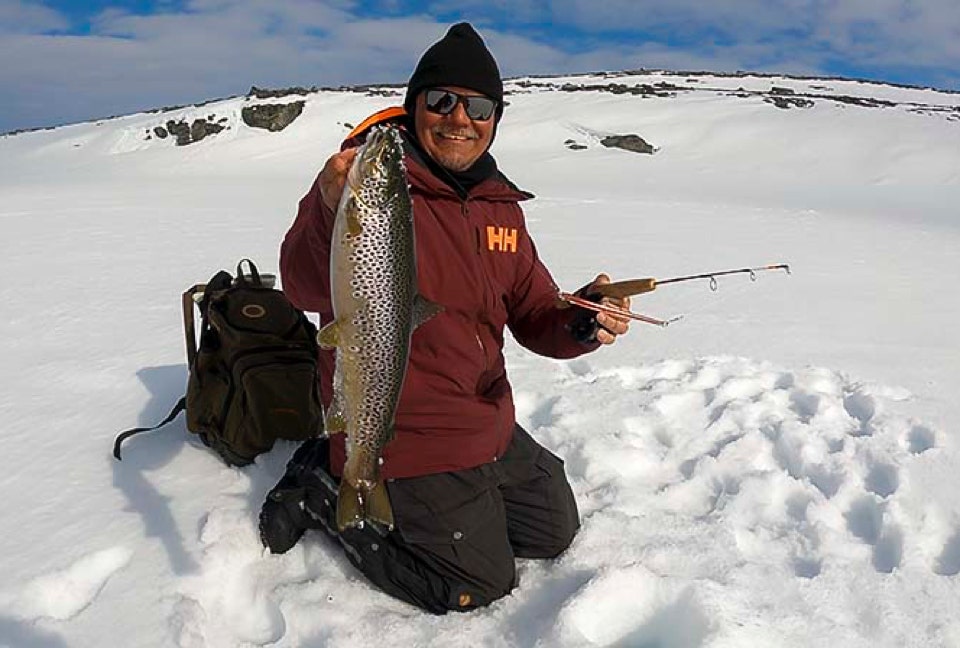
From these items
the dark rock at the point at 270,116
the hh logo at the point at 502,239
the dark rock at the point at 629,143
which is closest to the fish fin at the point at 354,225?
the hh logo at the point at 502,239

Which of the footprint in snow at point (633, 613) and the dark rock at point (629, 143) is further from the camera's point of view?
the dark rock at point (629, 143)

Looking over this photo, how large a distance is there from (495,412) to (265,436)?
3.92ft

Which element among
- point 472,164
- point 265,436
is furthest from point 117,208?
point 472,164

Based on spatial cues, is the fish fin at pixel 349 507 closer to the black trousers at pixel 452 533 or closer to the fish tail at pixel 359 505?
the fish tail at pixel 359 505

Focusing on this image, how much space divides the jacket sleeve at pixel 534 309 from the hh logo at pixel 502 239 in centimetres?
6

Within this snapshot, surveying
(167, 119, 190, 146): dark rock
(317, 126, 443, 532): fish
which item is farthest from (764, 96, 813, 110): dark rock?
(317, 126, 443, 532): fish

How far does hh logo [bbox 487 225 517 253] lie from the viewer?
3.08 metres

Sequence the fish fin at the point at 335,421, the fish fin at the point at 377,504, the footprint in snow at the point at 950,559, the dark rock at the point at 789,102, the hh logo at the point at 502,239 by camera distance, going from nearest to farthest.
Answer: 1. the fish fin at the point at 335,421
2. the fish fin at the point at 377,504
3. the footprint in snow at the point at 950,559
4. the hh logo at the point at 502,239
5. the dark rock at the point at 789,102

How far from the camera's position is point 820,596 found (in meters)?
2.78

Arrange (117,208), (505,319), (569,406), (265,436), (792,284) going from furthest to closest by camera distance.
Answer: (117,208), (792,284), (569,406), (265,436), (505,319)

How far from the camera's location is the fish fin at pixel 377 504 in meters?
2.35

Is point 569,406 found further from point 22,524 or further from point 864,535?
point 22,524


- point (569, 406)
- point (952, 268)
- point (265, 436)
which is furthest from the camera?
point (952, 268)

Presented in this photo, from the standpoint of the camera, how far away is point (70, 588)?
8.87 feet
